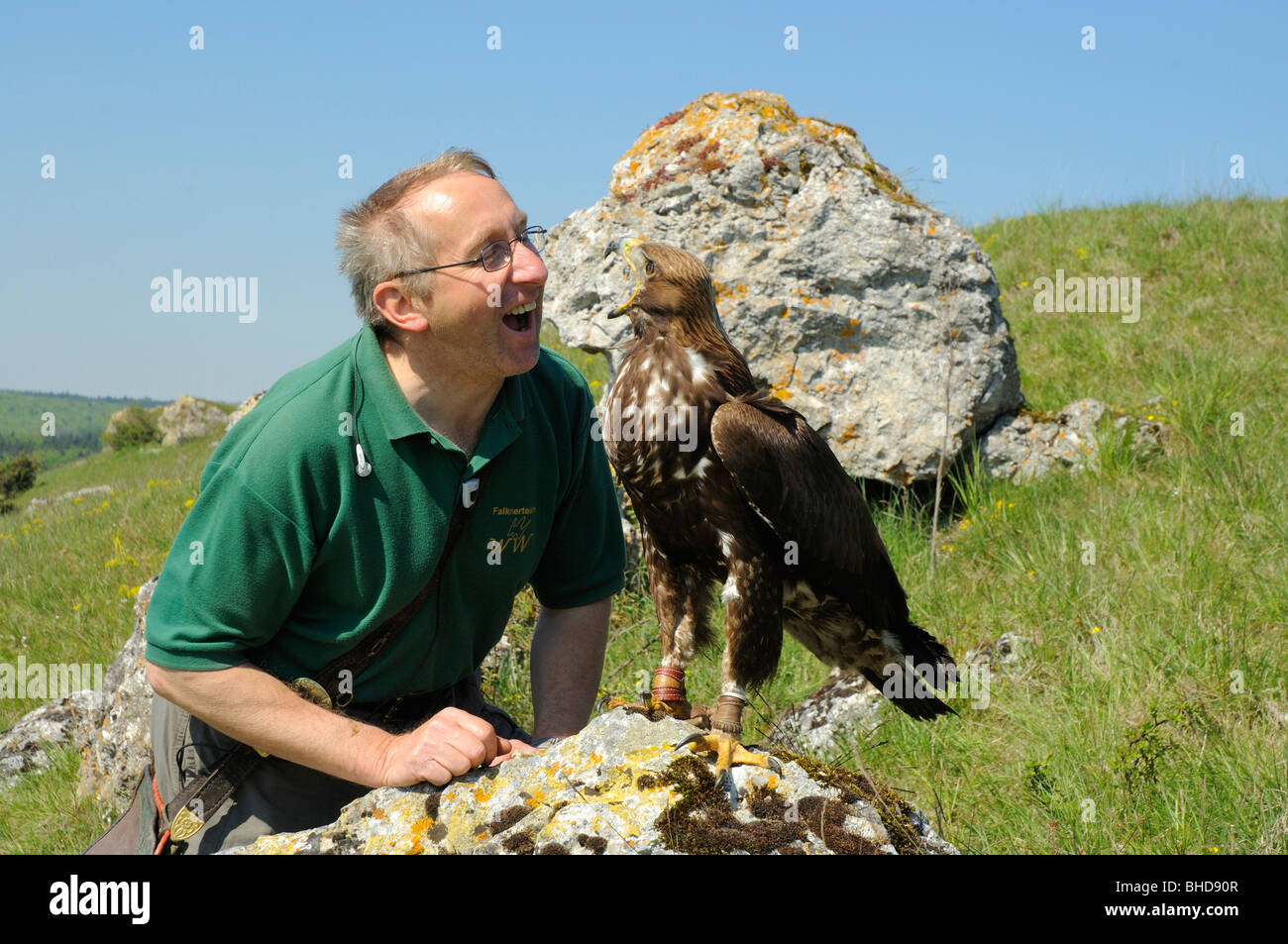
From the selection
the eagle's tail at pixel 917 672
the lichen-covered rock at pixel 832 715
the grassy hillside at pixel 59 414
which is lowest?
the lichen-covered rock at pixel 832 715

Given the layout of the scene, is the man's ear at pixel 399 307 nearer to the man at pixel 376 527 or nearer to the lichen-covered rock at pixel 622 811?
the man at pixel 376 527

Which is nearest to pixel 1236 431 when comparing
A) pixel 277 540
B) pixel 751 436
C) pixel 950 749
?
pixel 950 749

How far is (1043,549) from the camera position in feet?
16.7

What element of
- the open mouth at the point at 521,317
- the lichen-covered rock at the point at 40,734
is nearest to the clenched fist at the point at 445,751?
the open mouth at the point at 521,317

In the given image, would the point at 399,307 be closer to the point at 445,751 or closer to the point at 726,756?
the point at 445,751

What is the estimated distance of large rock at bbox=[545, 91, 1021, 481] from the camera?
591cm

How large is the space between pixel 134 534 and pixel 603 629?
22.6 feet

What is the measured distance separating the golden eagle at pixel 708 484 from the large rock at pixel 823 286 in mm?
2492

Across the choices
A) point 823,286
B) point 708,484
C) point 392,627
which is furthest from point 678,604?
point 823,286

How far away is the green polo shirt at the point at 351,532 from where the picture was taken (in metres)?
2.60

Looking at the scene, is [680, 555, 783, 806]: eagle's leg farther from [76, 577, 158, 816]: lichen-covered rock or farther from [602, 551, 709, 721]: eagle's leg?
[76, 577, 158, 816]: lichen-covered rock

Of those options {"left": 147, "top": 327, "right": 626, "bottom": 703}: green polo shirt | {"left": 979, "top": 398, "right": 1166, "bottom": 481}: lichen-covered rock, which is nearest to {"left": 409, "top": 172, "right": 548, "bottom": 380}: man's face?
{"left": 147, "top": 327, "right": 626, "bottom": 703}: green polo shirt

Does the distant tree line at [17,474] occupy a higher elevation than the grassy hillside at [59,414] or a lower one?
lower

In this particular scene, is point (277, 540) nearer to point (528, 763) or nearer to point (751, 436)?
point (528, 763)
